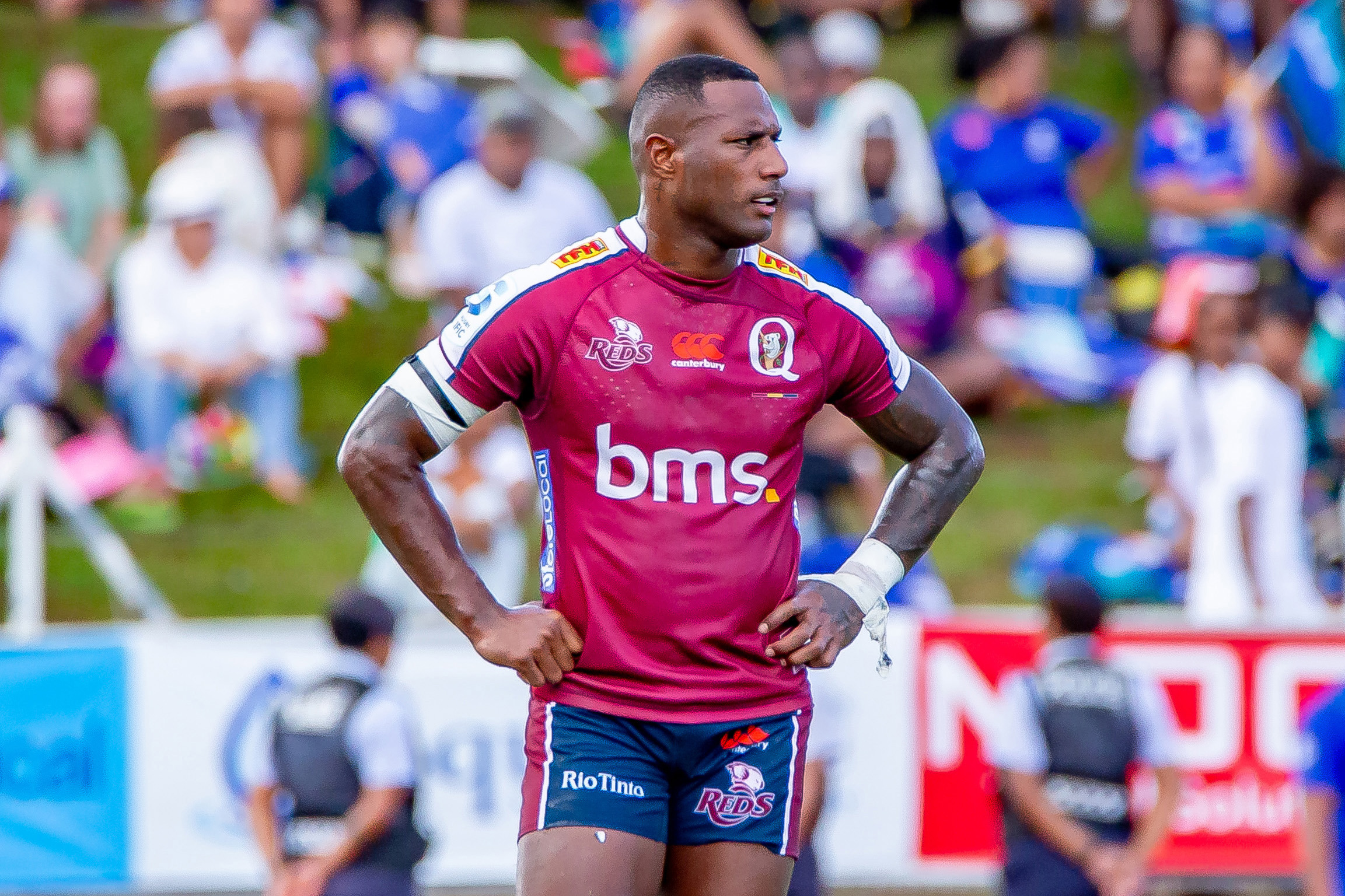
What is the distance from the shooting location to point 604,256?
3.91 metres

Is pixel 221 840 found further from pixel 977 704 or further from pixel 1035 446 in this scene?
pixel 1035 446

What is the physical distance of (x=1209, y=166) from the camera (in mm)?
11516

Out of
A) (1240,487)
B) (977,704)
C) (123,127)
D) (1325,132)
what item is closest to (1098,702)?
(977,704)

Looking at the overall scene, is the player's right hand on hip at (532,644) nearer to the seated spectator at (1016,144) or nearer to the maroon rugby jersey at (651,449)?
the maroon rugby jersey at (651,449)

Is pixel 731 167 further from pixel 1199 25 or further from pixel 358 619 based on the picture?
pixel 1199 25

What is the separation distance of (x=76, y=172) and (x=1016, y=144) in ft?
19.3

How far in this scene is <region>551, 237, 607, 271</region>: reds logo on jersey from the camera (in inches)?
153

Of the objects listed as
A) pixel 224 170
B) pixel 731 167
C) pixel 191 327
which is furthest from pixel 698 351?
pixel 224 170

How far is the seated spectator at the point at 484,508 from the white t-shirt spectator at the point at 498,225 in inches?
62.2

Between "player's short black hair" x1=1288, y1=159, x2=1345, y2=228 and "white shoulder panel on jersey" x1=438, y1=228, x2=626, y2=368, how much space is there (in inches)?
301

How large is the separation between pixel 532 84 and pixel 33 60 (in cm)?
400

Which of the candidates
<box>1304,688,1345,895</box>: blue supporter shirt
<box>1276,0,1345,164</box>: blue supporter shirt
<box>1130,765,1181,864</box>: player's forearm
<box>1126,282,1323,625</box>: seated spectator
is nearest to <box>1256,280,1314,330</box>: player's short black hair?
<box>1126,282,1323,625</box>: seated spectator

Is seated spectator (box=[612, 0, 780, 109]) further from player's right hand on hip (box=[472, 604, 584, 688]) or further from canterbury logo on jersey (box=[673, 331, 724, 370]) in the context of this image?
player's right hand on hip (box=[472, 604, 584, 688])

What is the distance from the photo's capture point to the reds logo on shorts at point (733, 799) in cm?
390
